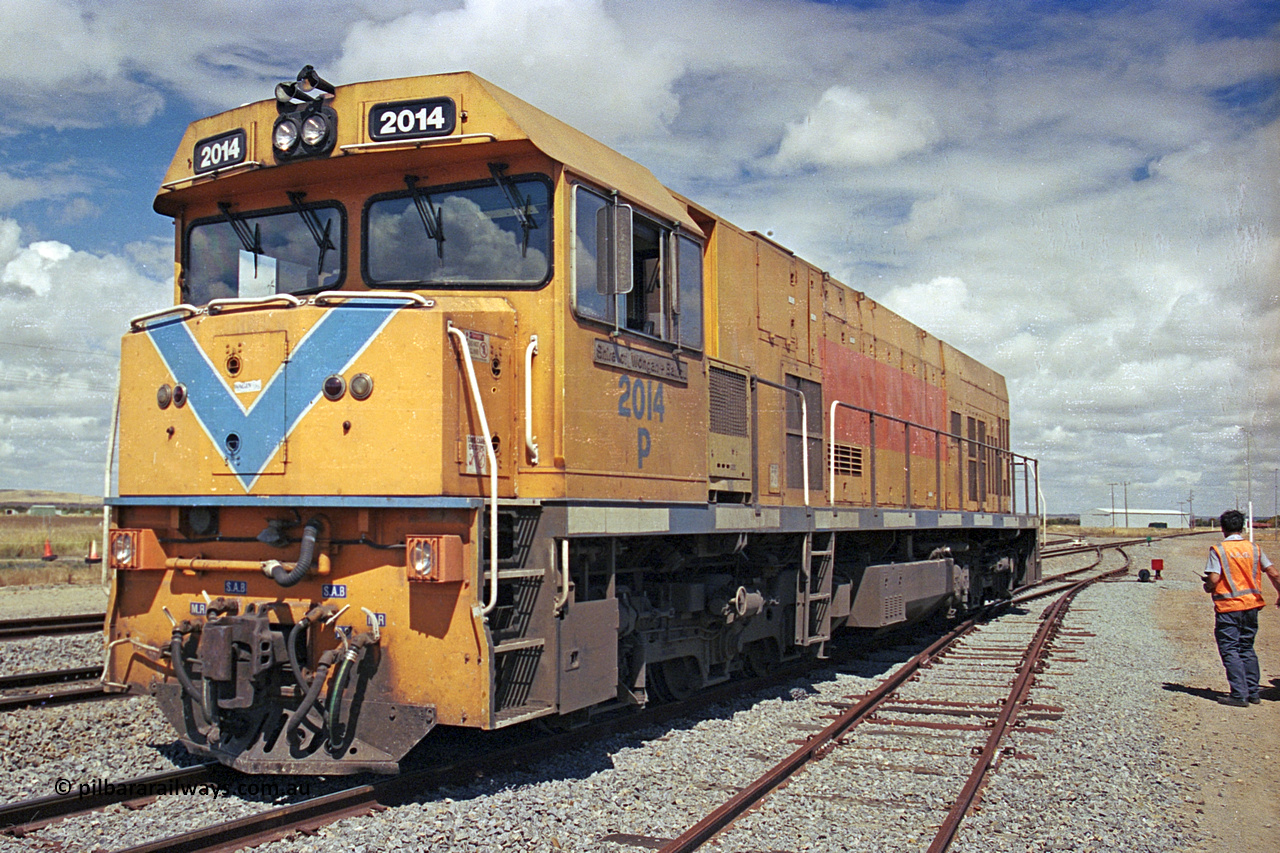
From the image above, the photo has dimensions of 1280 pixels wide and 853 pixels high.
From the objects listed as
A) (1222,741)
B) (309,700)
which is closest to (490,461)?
(309,700)

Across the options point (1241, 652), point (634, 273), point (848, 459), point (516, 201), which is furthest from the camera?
point (848, 459)

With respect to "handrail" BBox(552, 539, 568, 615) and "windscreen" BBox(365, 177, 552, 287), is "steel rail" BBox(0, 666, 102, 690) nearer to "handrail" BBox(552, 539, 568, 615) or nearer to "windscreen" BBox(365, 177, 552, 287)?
"windscreen" BBox(365, 177, 552, 287)

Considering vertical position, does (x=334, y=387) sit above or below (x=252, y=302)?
below

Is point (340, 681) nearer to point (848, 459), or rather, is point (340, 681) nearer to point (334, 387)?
point (334, 387)

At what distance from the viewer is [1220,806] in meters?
5.14

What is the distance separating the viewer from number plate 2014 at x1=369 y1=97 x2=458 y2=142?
5000 mm

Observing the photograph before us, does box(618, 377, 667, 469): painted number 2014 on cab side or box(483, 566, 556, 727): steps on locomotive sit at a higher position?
box(618, 377, 667, 469): painted number 2014 on cab side

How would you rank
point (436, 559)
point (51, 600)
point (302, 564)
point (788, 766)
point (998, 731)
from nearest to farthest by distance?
point (436, 559) < point (302, 564) < point (788, 766) < point (998, 731) < point (51, 600)

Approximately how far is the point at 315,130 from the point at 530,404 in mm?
1832

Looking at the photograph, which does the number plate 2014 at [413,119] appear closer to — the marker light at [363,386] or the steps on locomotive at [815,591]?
the marker light at [363,386]

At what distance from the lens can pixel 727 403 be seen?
6980 mm

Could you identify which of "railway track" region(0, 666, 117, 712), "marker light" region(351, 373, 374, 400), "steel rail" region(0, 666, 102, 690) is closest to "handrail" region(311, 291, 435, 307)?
"marker light" region(351, 373, 374, 400)

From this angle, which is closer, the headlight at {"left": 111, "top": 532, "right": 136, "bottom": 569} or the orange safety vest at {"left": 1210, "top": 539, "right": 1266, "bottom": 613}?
the headlight at {"left": 111, "top": 532, "right": 136, "bottom": 569}

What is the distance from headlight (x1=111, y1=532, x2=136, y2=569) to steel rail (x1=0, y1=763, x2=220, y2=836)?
108cm
